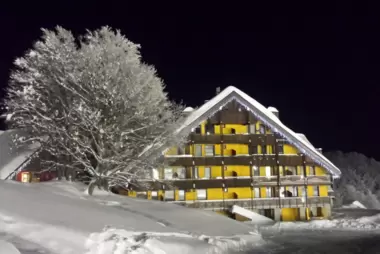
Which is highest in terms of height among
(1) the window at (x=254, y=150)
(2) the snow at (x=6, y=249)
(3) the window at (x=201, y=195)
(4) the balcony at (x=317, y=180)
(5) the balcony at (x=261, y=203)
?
(1) the window at (x=254, y=150)

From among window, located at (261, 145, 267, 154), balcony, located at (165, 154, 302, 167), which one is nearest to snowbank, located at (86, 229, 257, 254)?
balcony, located at (165, 154, 302, 167)

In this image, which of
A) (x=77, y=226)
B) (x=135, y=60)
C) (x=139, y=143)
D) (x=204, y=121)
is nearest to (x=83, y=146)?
(x=139, y=143)

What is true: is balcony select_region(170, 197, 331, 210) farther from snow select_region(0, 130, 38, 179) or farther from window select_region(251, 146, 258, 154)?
snow select_region(0, 130, 38, 179)

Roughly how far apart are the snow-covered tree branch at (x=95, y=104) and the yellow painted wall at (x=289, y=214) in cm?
1909

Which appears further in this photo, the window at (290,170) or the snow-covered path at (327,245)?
the window at (290,170)

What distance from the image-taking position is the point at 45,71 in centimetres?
2636

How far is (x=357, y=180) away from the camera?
76.1 m

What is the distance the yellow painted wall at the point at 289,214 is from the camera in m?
41.5

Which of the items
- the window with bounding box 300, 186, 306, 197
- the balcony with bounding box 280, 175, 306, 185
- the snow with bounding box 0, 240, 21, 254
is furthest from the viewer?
the window with bounding box 300, 186, 306, 197

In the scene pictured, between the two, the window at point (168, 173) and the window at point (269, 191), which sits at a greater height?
the window at point (168, 173)

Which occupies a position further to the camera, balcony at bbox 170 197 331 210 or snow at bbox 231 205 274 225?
balcony at bbox 170 197 331 210

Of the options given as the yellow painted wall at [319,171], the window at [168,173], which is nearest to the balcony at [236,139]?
the window at [168,173]

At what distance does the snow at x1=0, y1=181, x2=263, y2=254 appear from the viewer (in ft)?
35.9

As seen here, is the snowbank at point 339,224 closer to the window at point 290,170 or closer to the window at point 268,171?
the window at point 268,171
